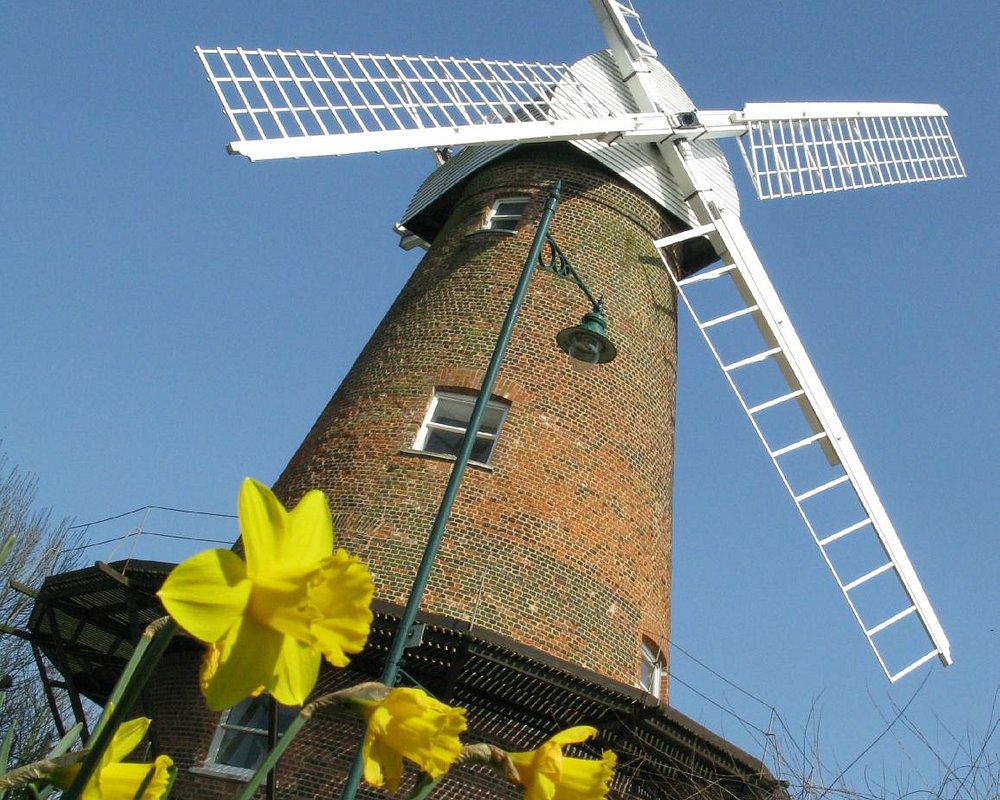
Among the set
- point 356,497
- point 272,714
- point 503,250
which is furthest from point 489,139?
point 272,714

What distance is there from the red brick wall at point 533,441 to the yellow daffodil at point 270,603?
22.9ft

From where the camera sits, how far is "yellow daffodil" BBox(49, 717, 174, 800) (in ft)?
5.11

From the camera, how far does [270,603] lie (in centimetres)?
133

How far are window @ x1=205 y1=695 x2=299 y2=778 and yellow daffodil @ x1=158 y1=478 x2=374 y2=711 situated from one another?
7.10 metres

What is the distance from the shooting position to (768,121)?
622 inches

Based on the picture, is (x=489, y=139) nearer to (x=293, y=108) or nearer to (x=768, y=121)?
(x=293, y=108)

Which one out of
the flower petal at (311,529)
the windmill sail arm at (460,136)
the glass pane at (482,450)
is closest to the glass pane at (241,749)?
the glass pane at (482,450)

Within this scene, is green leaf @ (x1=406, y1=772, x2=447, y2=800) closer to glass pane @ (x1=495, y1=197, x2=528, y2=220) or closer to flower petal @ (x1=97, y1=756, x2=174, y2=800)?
flower petal @ (x1=97, y1=756, x2=174, y2=800)

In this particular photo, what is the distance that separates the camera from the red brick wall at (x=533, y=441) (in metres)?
8.70

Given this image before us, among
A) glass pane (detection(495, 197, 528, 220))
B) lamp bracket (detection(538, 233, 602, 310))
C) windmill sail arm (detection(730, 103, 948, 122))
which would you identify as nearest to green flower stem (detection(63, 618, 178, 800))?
lamp bracket (detection(538, 233, 602, 310))

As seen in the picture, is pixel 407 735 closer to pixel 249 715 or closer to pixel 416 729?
pixel 416 729

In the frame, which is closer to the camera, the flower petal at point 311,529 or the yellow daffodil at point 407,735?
the flower petal at point 311,529

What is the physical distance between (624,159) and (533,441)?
455 cm

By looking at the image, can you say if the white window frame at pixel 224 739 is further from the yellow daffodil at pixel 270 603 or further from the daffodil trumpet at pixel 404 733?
the yellow daffodil at pixel 270 603
